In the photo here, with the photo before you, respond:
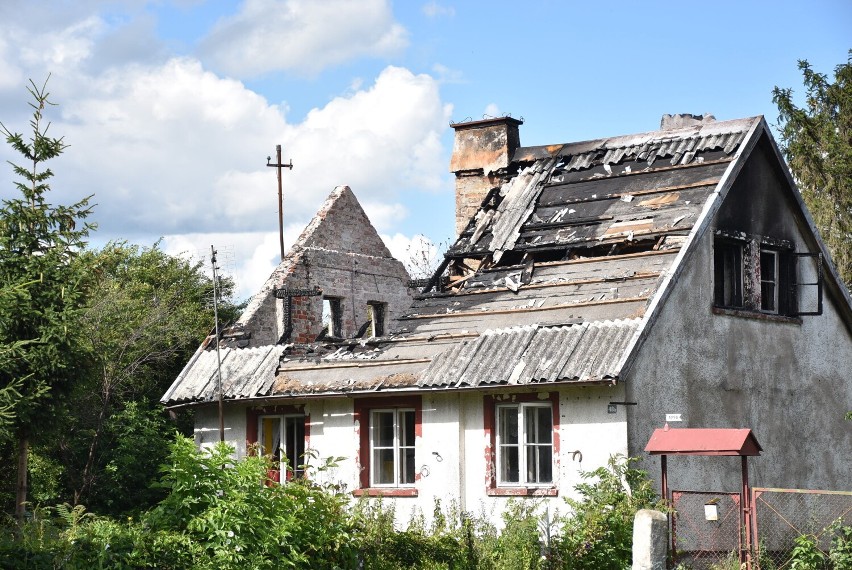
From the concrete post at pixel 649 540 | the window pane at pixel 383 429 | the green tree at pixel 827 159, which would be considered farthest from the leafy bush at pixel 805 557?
the green tree at pixel 827 159

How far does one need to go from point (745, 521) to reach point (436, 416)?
487 centimetres

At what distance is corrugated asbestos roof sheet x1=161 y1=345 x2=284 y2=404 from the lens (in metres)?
19.9

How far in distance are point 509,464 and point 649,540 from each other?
13.4ft

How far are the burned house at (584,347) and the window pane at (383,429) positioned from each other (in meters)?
0.03

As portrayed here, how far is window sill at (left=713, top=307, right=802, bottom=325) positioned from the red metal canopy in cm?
366

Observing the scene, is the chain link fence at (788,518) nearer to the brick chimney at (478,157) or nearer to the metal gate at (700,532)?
the metal gate at (700,532)

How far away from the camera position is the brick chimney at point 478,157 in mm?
22906

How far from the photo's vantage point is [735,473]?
1784 centimetres

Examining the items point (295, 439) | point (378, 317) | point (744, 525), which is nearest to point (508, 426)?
point (744, 525)

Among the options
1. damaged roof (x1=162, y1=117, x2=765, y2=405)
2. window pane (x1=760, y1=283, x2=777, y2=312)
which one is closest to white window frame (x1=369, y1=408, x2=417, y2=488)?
damaged roof (x1=162, y1=117, x2=765, y2=405)

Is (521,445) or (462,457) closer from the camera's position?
(521,445)

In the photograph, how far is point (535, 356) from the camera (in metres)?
16.7

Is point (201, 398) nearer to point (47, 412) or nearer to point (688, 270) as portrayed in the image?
point (47, 412)

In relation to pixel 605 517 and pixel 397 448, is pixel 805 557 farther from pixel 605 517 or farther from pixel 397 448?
pixel 397 448
